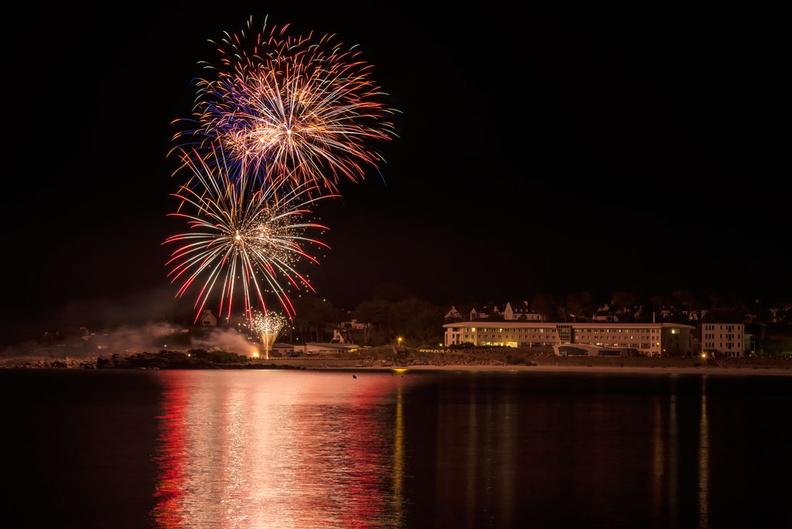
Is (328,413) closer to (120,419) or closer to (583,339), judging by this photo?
(120,419)

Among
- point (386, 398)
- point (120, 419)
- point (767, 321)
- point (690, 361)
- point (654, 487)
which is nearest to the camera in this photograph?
point (654, 487)

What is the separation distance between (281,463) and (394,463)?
11.8 ft

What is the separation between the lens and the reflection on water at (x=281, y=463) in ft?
66.8

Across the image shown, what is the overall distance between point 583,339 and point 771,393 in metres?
56.1

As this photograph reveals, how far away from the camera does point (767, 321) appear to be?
144 metres

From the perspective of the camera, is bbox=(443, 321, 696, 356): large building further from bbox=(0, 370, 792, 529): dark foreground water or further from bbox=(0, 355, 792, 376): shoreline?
bbox=(0, 370, 792, 529): dark foreground water

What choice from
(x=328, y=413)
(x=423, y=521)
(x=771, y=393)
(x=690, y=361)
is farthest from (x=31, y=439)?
(x=690, y=361)

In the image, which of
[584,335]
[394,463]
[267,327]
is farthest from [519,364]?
[394,463]

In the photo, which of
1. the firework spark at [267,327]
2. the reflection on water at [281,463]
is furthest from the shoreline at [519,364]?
the reflection on water at [281,463]

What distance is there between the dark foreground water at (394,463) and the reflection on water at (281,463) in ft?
0.27

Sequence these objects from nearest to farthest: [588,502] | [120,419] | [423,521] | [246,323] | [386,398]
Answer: [423,521] < [588,502] < [120,419] < [386,398] < [246,323]

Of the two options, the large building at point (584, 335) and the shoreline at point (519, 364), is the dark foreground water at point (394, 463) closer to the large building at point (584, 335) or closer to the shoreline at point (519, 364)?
the shoreline at point (519, 364)

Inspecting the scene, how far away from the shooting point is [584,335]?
402ft

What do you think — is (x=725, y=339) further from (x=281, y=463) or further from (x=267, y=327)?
(x=281, y=463)
